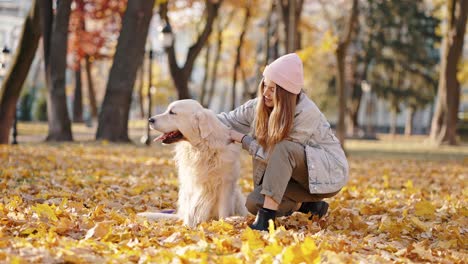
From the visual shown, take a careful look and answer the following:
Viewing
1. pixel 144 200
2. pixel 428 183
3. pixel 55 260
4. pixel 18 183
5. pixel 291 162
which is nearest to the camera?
pixel 55 260

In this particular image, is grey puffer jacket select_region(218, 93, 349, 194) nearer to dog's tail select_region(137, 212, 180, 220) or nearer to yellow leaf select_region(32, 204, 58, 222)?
dog's tail select_region(137, 212, 180, 220)

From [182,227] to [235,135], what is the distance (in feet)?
2.80

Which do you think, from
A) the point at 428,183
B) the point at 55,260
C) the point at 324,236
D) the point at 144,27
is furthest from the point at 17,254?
the point at 144,27

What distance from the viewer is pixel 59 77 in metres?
17.4

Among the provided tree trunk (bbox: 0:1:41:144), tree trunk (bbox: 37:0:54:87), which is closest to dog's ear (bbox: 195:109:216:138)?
tree trunk (bbox: 0:1:41:144)

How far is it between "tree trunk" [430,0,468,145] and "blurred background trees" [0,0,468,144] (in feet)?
0.12

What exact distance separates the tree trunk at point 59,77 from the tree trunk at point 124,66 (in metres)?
1.02

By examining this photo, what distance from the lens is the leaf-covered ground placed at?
12.9 feet

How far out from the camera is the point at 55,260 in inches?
143

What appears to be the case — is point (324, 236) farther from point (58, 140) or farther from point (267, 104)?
point (58, 140)

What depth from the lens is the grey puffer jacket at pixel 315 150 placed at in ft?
17.7

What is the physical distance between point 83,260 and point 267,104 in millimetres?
2279

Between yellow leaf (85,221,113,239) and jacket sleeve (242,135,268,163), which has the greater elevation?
jacket sleeve (242,135,268,163)

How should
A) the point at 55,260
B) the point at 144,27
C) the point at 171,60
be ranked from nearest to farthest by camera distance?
the point at 55,260, the point at 144,27, the point at 171,60
